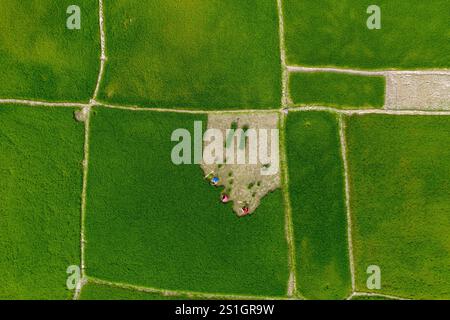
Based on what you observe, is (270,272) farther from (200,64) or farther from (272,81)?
(200,64)

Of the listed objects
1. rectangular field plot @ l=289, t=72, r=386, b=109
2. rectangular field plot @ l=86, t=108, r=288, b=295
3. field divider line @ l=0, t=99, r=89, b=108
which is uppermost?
rectangular field plot @ l=289, t=72, r=386, b=109

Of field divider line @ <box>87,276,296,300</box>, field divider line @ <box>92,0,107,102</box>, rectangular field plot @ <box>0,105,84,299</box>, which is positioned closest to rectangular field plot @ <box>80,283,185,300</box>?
field divider line @ <box>87,276,296,300</box>

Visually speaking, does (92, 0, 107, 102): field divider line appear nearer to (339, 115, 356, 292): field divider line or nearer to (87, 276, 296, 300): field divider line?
(87, 276, 296, 300): field divider line

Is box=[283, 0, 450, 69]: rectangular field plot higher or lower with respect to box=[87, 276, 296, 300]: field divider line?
higher

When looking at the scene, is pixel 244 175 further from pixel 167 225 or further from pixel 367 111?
pixel 367 111

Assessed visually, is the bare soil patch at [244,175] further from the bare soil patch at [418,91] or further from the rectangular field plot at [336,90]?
the bare soil patch at [418,91]

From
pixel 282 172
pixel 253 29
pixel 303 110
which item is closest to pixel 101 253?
pixel 282 172

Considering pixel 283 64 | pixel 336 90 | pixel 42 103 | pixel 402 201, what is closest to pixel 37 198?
pixel 42 103

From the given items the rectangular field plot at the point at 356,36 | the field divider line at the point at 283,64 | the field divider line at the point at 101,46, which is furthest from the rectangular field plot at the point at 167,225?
the rectangular field plot at the point at 356,36
